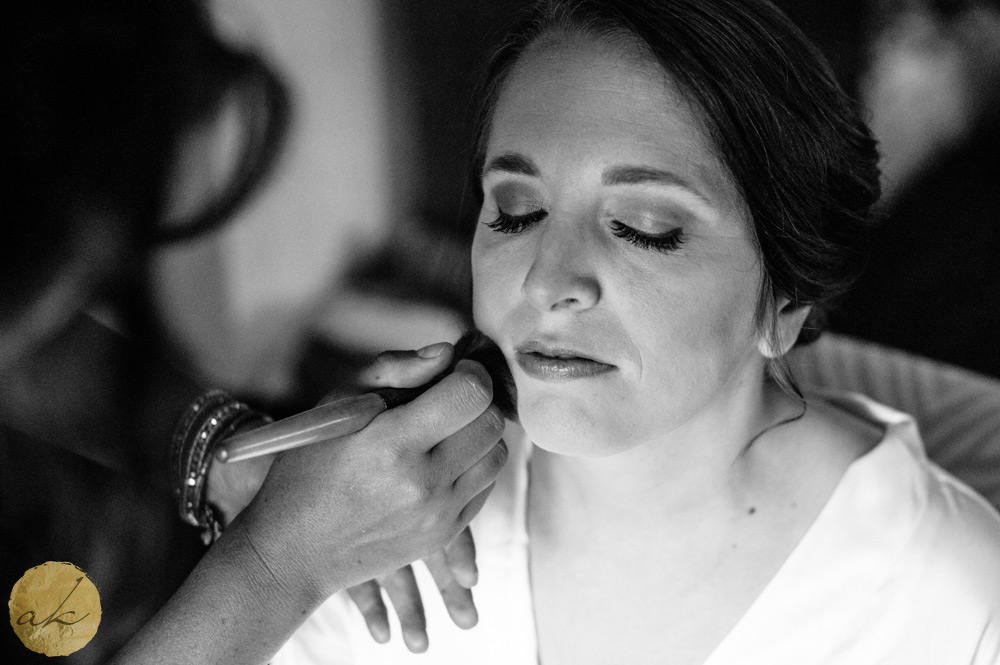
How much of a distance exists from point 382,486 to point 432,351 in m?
0.13

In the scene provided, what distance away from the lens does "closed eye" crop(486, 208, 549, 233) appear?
793mm

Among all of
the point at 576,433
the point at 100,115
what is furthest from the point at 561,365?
the point at 100,115

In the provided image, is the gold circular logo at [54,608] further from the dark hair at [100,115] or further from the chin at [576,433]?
the chin at [576,433]

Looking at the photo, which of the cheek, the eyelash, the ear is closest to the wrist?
the cheek

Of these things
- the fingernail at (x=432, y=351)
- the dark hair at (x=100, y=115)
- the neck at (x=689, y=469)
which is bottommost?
the neck at (x=689, y=469)

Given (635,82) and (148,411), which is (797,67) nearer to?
(635,82)

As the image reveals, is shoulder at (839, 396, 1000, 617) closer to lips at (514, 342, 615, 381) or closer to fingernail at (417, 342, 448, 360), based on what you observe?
lips at (514, 342, 615, 381)

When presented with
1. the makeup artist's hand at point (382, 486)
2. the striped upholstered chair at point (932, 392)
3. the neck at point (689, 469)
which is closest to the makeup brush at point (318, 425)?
the makeup artist's hand at point (382, 486)

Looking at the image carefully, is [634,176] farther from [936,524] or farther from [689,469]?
[936,524]

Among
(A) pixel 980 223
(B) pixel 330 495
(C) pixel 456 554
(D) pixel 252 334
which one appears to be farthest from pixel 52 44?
(A) pixel 980 223

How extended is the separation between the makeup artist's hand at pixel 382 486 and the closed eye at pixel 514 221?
14 centimetres

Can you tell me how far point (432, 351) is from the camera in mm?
747

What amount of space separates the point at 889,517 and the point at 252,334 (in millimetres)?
728

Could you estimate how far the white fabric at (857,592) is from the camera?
2.98ft
